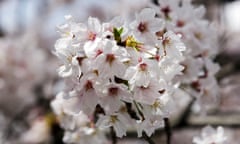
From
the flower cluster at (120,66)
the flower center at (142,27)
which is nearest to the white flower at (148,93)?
the flower cluster at (120,66)

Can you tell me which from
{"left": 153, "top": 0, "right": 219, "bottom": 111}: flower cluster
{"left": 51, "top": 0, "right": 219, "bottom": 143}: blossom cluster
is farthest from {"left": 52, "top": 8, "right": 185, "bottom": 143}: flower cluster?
{"left": 153, "top": 0, "right": 219, "bottom": 111}: flower cluster

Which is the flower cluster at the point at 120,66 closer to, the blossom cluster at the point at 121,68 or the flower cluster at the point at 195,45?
the blossom cluster at the point at 121,68

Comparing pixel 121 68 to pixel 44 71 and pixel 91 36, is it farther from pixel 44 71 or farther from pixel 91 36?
pixel 44 71

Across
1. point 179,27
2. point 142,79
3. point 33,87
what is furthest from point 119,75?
point 33,87

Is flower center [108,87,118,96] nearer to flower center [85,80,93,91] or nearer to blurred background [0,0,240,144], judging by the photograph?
flower center [85,80,93,91]

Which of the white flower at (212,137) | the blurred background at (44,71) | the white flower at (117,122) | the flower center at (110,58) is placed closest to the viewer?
the flower center at (110,58)

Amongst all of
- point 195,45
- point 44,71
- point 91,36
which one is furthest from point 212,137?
point 44,71

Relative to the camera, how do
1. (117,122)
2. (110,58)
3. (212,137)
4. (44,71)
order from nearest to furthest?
(110,58)
(117,122)
(212,137)
(44,71)
